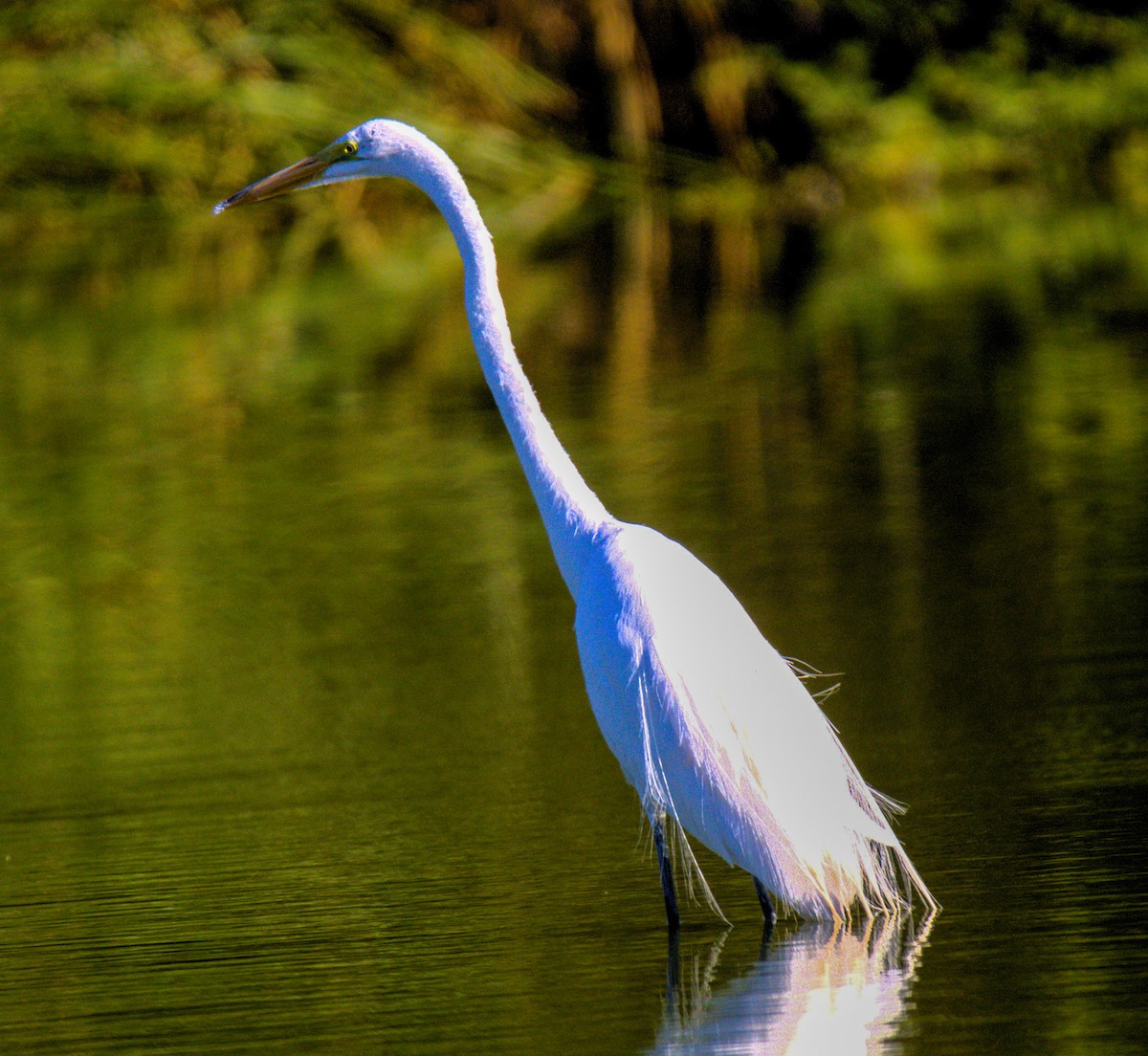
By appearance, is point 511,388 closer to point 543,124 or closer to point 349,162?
point 349,162

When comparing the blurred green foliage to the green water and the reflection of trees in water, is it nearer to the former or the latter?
the green water

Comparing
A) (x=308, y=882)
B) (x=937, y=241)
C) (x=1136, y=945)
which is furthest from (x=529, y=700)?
(x=937, y=241)

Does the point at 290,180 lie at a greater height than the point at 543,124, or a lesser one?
lesser

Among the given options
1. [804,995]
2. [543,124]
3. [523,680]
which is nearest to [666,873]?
[804,995]

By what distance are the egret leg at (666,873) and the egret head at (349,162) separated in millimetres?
1741

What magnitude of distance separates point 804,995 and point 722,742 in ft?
1.93

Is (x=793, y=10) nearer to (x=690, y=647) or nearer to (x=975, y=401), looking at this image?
(x=975, y=401)

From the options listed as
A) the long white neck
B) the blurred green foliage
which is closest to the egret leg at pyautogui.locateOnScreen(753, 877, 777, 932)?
the long white neck

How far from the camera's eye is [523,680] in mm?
6090

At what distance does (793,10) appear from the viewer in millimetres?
23125

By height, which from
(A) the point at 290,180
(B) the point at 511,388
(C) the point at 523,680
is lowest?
(C) the point at 523,680

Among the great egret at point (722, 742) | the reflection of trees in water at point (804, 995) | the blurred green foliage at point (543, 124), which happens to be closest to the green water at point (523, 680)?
the reflection of trees in water at point (804, 995)

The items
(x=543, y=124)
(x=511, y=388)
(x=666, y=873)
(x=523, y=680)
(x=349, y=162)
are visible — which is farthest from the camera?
(x=543, y=124)

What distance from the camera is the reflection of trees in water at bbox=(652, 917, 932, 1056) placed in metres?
3.28
